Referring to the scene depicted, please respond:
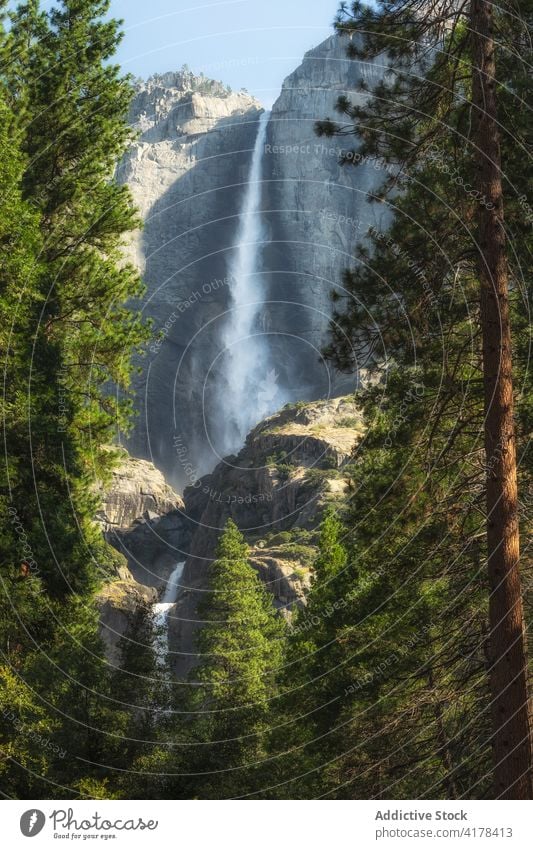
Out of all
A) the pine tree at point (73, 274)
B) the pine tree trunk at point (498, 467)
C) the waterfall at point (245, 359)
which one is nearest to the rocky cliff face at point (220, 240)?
the waterfall at point (245, 359)

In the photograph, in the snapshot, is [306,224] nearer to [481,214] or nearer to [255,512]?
[255,512]

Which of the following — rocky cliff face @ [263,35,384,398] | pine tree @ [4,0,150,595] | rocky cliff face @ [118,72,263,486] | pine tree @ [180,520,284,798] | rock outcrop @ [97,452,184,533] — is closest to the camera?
pine tree @ [4,0,150,595]

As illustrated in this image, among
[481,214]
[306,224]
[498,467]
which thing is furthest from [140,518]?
[498,467]

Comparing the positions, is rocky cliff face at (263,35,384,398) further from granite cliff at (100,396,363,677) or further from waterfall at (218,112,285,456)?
granite cliff at (100,396,363,677)

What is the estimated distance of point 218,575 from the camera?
3650 centimetres

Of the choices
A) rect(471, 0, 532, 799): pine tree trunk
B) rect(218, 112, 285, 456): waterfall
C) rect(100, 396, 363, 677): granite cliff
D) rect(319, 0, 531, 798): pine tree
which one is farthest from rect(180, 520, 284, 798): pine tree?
rect(218, 112, 285, 456): waterfall

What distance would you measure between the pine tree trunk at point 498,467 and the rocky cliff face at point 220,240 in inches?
3486
